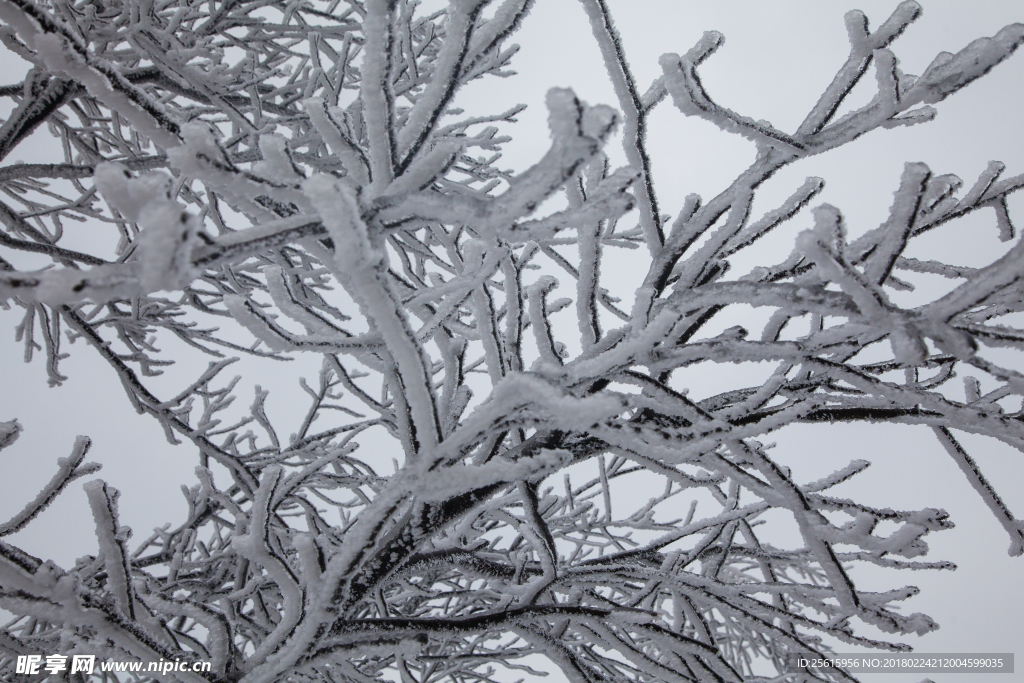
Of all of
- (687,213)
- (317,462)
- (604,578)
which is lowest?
(604,578)

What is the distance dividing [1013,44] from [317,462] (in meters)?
1.85

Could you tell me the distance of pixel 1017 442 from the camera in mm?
1219

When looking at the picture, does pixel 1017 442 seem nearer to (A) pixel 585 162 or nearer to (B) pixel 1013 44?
(B) pixel 1013 44

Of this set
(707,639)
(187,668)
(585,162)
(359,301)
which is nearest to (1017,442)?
(707,639)

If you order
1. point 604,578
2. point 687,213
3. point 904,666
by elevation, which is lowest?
point 904,666

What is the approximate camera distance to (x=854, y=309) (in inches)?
32.5

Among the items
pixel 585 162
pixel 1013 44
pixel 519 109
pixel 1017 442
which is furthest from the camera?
pixel 519 109

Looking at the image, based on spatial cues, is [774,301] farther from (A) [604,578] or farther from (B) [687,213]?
(A) [604,578]

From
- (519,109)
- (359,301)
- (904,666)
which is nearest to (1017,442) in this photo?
(359,301)

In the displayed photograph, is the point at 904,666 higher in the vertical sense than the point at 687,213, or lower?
lower

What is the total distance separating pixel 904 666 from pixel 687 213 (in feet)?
13.2

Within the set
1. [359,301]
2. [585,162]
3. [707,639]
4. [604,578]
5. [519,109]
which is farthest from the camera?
[519,109]

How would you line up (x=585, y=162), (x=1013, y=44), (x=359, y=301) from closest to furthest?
(x=585, y=162)
(x=359, y=301)
(x=1013, y=44)

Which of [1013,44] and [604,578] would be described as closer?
[1013,44]
